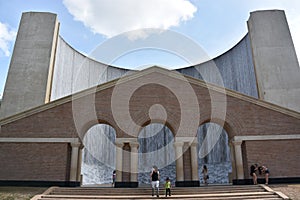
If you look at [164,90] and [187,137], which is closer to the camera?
[187,137]

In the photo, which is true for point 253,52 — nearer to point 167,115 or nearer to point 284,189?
point 167,115

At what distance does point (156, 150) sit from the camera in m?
32.3

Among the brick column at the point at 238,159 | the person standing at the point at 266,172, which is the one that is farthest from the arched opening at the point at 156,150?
the person standing at the point at 266,172

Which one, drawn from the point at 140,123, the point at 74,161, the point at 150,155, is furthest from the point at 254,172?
the point at 150,155

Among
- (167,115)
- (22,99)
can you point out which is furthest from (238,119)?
(22,99)

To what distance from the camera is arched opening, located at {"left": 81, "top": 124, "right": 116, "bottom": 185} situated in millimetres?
27578

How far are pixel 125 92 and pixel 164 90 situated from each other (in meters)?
2.62

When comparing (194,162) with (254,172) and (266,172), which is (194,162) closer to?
(254,172)

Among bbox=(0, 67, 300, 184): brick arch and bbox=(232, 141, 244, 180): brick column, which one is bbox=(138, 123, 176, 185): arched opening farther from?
bbox=(0, 67, 300, 184): brick arch

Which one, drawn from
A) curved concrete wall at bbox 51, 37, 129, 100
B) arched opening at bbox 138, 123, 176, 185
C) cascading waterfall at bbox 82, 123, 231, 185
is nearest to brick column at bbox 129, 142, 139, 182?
cascading waterfall at bbox 82, 123, 231, 185

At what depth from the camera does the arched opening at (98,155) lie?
2758 centimetres

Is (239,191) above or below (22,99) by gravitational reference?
below

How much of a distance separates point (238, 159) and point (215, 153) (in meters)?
12.5

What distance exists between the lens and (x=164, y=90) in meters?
18.8
